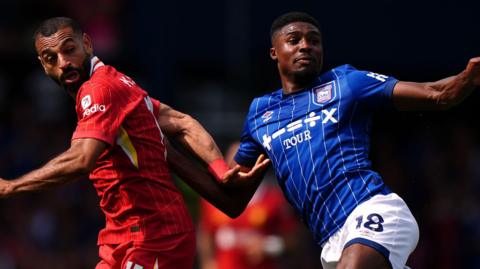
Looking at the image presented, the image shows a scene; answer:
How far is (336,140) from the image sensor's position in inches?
277

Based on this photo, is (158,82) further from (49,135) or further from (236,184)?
(236,184)

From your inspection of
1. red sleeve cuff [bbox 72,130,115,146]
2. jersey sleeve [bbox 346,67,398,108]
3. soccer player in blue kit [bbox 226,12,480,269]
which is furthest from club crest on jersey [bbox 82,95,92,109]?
jersey sleeve [bbox 346,67,398,108]

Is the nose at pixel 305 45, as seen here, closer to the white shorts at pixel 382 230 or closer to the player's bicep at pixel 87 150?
the white shorts at pixel 382 230

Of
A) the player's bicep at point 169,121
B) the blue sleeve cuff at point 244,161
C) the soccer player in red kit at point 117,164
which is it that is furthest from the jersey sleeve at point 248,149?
the soccer player in red kit at point 117,164

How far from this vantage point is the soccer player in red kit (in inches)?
262

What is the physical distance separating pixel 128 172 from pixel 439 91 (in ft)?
6.26

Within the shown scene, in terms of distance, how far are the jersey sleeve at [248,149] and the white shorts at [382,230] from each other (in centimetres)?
92

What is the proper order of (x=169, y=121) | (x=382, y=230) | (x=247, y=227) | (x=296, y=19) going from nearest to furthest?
(x=382, y=230), (x=296, y=19), (x=169, y=121), (x=247, y=227)

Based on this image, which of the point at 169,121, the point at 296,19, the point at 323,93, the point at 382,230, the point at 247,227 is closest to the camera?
the point at 382,230

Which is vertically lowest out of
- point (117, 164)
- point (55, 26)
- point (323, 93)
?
point (117, 164)

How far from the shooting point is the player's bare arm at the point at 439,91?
6.51 m

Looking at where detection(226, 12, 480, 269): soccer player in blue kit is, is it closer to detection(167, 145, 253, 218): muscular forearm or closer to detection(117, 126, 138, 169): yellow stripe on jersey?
detection(167, 145, 253, 218): muscular forearm

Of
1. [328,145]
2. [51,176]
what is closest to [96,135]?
[51,176]

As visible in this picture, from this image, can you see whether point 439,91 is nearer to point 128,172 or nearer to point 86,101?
point 128,172
